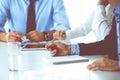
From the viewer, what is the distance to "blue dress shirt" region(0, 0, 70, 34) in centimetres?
153

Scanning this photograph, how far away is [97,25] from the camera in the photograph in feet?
5.24

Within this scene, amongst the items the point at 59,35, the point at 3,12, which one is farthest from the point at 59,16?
the point at 3,12

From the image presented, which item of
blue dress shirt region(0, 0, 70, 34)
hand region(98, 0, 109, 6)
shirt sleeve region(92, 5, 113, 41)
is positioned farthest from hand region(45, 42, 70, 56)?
hand region(98, 0, 109, 6)

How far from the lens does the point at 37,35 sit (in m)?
1.54

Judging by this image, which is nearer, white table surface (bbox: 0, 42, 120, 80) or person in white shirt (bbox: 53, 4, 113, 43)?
white table surface (bbox: 0, 42, 120, 80)

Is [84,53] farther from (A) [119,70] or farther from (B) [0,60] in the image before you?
(B) [0,60]

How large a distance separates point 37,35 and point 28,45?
8 centimetres

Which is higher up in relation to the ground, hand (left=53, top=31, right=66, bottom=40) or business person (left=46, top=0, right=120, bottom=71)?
hand (left=53, top=31, right=66, bottom=40)

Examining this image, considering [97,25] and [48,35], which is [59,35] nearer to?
[48,35]

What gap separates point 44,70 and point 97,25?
1.45 feet

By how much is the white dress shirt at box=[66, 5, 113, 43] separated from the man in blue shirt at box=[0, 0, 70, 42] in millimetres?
71

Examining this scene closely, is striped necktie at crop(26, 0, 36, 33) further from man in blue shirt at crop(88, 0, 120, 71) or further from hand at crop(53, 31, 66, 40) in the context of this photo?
man in blue shirt at crop(88, 0, 120, 71)

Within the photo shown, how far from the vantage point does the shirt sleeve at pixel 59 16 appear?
156 cm

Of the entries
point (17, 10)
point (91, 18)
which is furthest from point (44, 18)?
point (91, 18)
